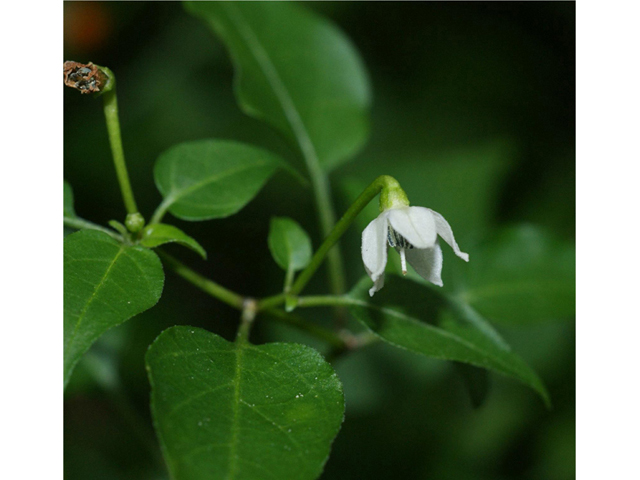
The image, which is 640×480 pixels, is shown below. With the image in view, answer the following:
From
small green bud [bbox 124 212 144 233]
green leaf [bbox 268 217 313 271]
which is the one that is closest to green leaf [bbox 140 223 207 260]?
small green bud [bbox 124 212 144 233]

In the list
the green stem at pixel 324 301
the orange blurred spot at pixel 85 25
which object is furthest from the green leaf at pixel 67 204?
the orange blurred spot at pixel 85 25

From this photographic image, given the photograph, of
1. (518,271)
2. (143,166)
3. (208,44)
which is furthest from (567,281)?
(208,44)

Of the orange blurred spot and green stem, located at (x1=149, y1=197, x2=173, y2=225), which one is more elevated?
the orange blurred spot

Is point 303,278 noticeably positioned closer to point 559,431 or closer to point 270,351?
point 270,351

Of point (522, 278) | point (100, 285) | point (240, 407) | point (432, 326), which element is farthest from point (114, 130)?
point (522, 278)

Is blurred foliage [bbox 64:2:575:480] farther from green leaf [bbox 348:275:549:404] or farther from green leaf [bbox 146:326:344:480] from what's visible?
green leaf [bbox 146:326:344:480]

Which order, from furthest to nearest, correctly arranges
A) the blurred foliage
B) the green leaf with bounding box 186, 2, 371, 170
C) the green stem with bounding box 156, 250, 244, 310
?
the blurred foliage, the green leaf with bounding box 186, 2, 371, 170, the green stem with bounding box 156, 250, 244, 310

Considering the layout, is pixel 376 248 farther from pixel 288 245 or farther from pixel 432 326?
pixel 288 245

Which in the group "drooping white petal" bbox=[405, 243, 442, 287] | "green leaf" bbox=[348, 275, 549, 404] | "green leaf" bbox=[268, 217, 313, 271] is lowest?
"green leaf" bbox=[348, 275, 549, 404]
